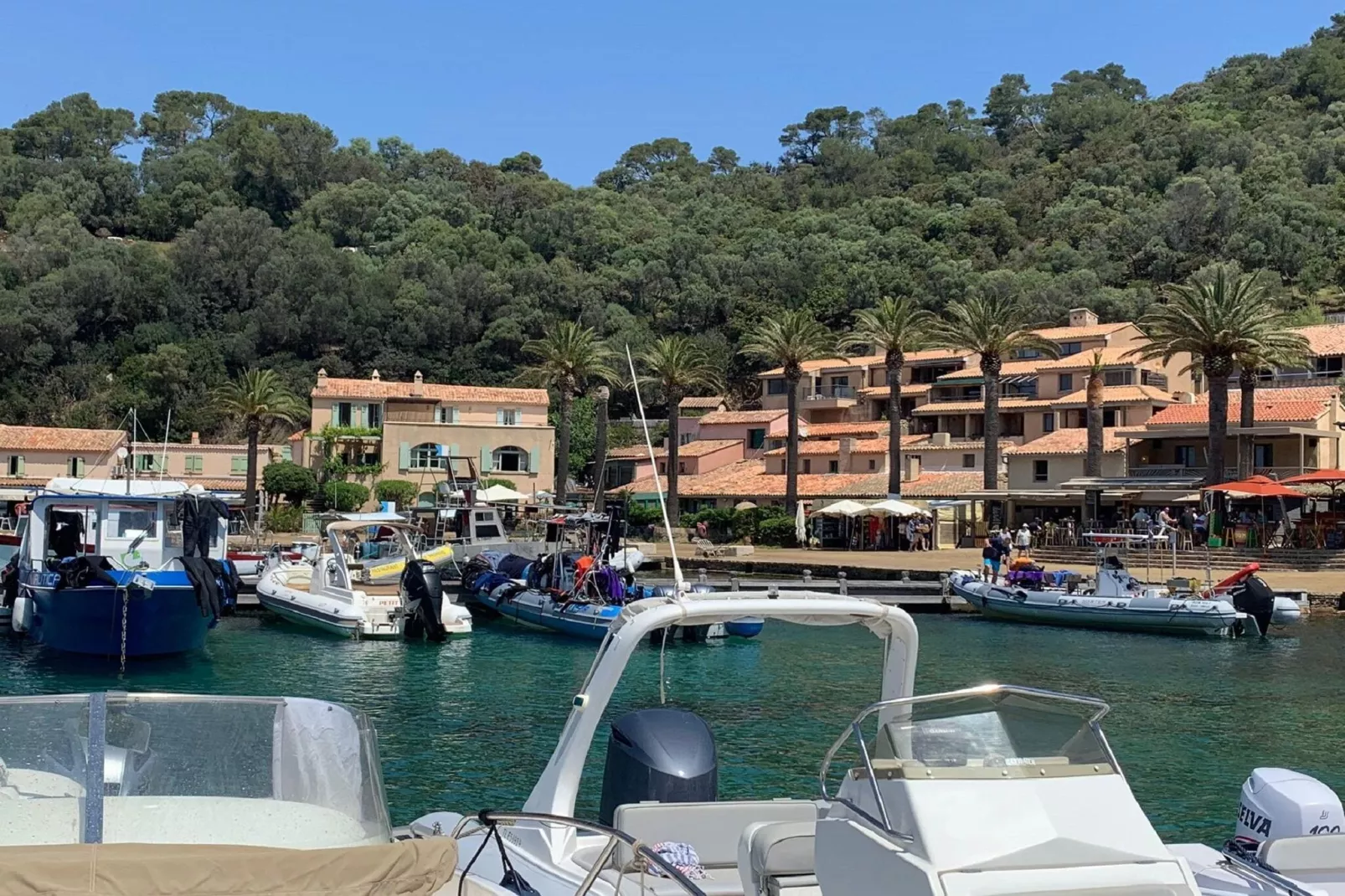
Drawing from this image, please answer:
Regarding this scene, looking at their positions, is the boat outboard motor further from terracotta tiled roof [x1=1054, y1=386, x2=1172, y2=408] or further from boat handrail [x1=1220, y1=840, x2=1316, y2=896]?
terracotta tiled roof [x1=1054, y1=386, x2=1172, y2=408]

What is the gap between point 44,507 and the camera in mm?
30547

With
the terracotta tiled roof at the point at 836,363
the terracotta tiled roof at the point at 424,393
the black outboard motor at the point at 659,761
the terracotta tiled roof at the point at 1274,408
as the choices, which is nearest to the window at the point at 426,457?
the terracotta tiled roof at the point at 424,393

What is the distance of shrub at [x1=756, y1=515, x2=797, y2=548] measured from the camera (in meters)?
62.2

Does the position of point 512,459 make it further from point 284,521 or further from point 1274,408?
point 1274,408

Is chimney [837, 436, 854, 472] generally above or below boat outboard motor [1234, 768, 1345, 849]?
above

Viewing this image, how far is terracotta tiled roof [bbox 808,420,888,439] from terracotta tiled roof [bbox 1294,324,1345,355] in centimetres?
2195

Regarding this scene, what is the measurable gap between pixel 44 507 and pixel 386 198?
352ft

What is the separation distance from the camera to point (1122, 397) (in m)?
66.4

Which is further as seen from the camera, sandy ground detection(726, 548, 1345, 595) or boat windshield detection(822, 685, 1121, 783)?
sandy ground detection(726, 548, 1345, 595)

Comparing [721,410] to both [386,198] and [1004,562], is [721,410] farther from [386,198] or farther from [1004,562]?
[386,198]

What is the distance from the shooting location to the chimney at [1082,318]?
79938 mm

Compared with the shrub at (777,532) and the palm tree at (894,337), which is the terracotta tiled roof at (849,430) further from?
the shrub at (777,532)

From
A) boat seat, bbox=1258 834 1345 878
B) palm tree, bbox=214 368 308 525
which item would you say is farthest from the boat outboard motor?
palm tree, bbox=214 368 308 525

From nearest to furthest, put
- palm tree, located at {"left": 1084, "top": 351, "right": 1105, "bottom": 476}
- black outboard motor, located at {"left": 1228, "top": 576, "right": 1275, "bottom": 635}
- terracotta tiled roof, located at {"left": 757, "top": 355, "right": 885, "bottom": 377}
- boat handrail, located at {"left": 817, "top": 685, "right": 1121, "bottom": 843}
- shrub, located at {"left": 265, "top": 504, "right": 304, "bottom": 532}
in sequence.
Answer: boat handrail, located at {"left": 817, "top": 685, "right": 1121, "bottom": 843}
black outboard motor, located at {"left": 1228, "top": 576, "right": 1275, "bottom": 635}
palm tree, located at {"left": 1084, "top": 351, "right": 1105, "bottom": 476}
shrub, located at {"left": 265, "top": 504, "right": 304, "bottom": 532}
terracotta tiled roof, located at {"left": 757, "top": 355, "right": 885, "bottom": 377}
